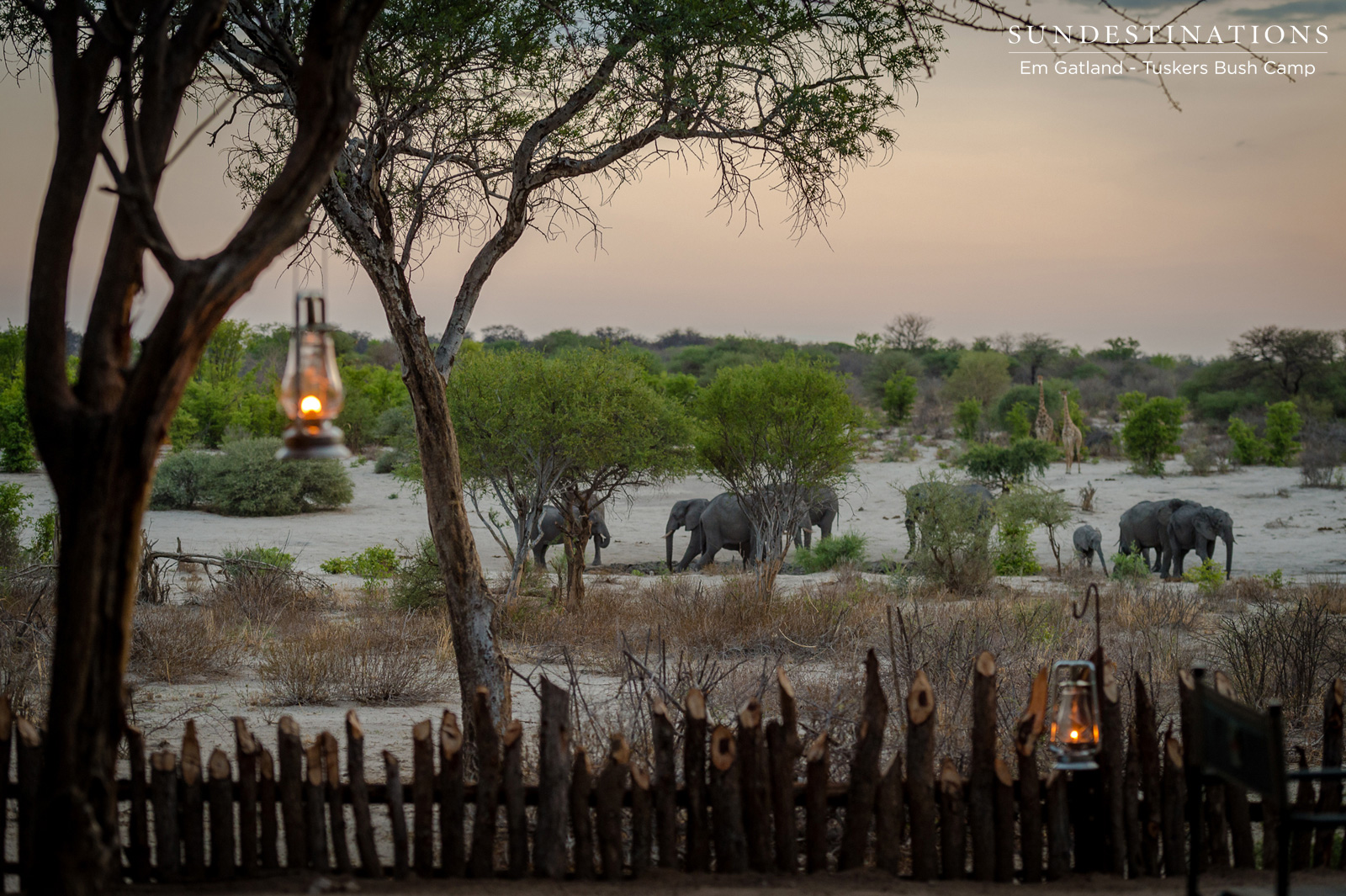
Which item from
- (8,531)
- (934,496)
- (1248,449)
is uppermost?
(1248,449)

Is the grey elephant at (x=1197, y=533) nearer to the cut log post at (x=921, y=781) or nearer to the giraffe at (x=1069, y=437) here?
the giraffe at (x=1069, y=437)

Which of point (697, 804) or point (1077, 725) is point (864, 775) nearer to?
point (697, 804)

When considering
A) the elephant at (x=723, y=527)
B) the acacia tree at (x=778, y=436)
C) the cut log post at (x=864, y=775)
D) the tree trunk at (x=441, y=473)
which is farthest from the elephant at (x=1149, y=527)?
the cut log post at (x=864, y=775)

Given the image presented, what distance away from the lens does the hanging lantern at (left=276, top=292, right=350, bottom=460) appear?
10.6 ft

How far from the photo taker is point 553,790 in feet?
11.8

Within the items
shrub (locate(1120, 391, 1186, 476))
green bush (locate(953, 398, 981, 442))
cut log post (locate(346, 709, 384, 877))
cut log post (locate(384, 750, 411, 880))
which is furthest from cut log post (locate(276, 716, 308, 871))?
green bush (locate(953, 398, 981, 442))

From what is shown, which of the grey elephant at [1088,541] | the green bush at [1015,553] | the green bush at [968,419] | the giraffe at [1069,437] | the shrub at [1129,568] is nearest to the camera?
the shrub at [1129,568]

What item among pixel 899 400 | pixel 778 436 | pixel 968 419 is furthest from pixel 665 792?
pixel 899 400

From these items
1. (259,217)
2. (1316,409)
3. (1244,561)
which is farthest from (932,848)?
(1316,409)

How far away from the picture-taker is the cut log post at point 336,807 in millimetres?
3598

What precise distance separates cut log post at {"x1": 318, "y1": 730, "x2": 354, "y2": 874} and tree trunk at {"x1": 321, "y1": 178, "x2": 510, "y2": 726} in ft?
4.21

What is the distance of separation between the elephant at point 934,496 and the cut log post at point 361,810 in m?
12.2

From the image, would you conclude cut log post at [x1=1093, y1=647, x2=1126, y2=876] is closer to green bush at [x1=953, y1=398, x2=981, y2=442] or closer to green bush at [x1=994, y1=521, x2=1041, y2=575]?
green bush at [x1=994, y1=521, x2=1041, y2=575]

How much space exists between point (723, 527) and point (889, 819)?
14.8 metres
